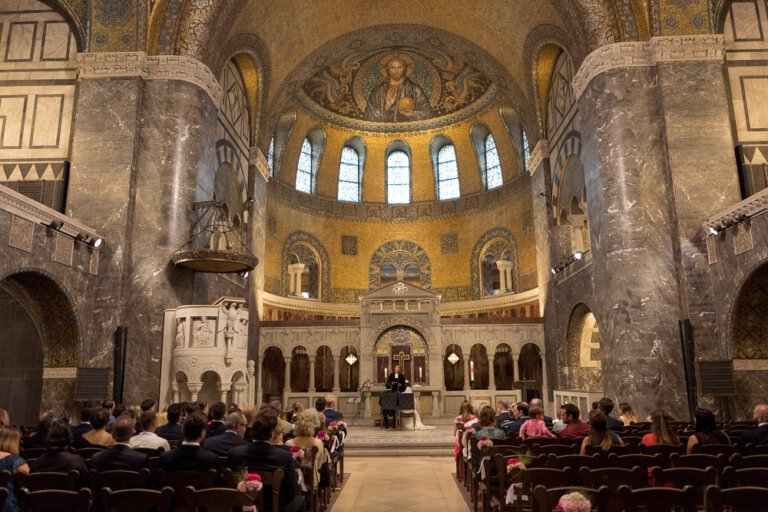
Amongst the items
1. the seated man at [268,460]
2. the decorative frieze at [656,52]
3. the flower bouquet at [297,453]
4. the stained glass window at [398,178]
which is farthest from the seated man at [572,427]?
the stained glass window at [398,178]

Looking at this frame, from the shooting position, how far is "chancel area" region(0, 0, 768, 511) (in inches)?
556

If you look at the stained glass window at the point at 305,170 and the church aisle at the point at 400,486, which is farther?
the stained glass window at the point at 305,170

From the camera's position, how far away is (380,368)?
23.9m

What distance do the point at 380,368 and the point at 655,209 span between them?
12463mm

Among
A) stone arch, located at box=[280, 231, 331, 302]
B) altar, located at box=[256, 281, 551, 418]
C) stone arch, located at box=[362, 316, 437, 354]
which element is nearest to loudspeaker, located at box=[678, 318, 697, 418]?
altar, located at box=[256, 281, 551, 418]

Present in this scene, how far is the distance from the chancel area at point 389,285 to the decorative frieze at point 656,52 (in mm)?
50

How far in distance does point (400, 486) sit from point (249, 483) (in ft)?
19.9

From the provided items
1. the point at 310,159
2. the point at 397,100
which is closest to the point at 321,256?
the point at 310,159

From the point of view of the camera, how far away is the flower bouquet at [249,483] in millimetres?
4707

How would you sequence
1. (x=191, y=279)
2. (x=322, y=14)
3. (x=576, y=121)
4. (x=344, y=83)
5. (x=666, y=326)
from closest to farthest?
1. (x=666, y=326)
2. (x=191, y=279)
3. (x=576, y=121)
4. (x=322, y=14)
5. (x=344, y=83)

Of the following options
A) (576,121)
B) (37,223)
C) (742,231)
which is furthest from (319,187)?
(742,231)

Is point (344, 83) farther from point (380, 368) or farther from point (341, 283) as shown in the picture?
point (380, 368)

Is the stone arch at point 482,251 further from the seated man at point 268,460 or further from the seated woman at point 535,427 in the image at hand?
the seated man at point 268,460

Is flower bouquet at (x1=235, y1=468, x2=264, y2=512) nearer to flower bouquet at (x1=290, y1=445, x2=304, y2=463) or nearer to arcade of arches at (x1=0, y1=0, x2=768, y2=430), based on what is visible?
flower bouquet at (x1=290, y1=445, x2=304, y2=463)
